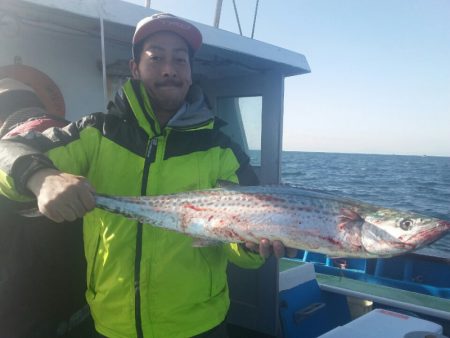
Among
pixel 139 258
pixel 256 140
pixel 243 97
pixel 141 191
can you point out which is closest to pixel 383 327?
pixel 139 258

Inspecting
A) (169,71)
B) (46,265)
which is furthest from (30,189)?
(169,71)

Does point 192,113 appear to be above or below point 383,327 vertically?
above

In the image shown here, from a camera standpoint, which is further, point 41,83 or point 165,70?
point 41,83

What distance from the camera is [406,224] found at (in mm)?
2285

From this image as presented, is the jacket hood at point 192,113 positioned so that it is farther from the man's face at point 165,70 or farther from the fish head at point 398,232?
the fish head at point 398,232

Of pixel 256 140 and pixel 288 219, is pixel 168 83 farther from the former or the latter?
pixel 256 140

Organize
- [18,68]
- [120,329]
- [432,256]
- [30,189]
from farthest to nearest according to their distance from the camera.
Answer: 1. [432,256]
2. [18,68]
3. [120,329]
4. [30,189]

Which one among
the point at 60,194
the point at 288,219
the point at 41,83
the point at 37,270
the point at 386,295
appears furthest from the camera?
the point at 386,295

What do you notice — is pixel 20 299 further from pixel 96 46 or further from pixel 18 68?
pixel 96 46

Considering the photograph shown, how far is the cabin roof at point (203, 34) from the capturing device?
10.3 ft

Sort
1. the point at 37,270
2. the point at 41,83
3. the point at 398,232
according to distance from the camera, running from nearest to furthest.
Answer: the point at 398,232 < the point at 37,270 < the point at 41,83

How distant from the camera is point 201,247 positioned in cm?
242

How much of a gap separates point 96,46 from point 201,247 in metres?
3.08

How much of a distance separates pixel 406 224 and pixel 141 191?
5.12ft
